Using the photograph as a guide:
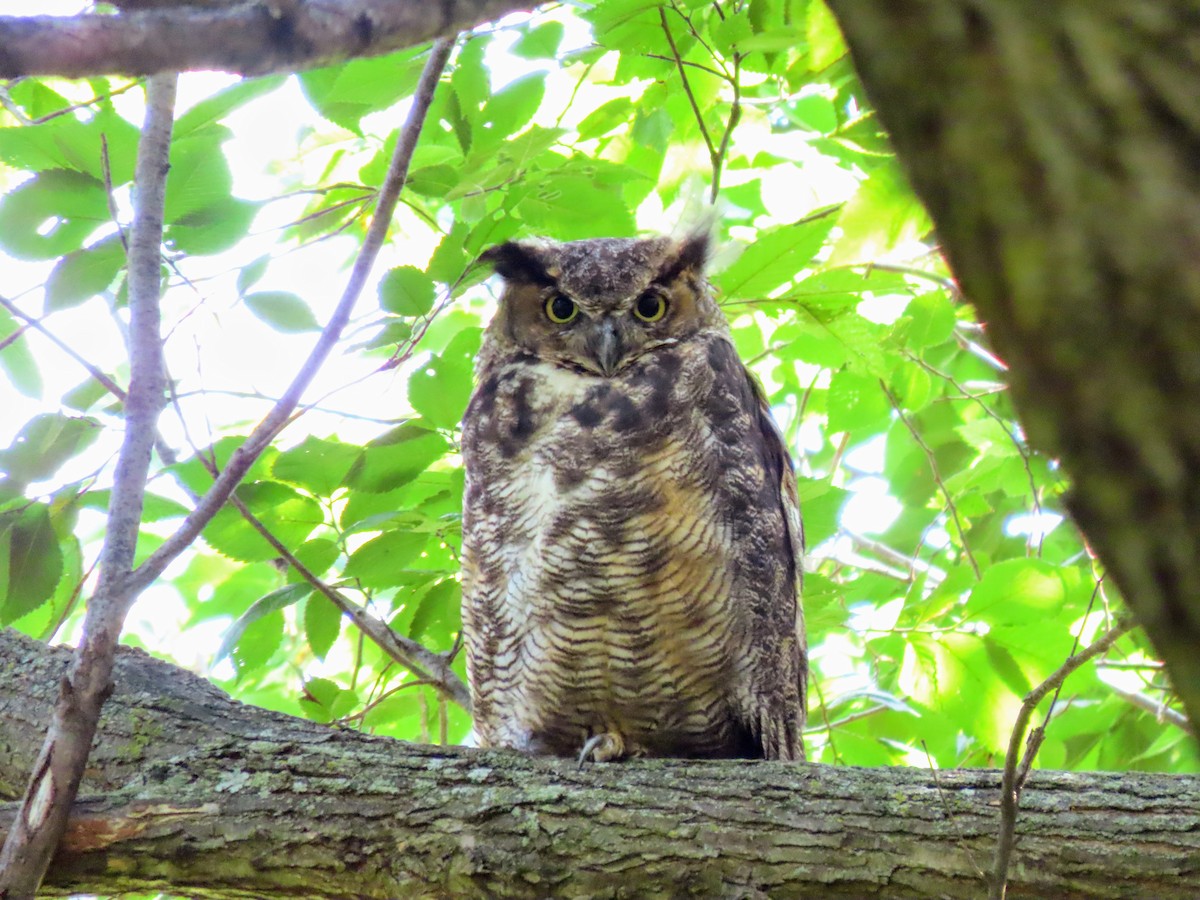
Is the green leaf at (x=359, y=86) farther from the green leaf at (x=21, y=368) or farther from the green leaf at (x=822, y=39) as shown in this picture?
the green leaf at (x=822, y=39)

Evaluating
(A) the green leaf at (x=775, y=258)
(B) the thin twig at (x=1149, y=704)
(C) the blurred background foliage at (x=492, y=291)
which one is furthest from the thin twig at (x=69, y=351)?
(B) the thin twig at (x=1149, y=704)

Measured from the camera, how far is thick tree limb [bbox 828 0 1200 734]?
19.2 inches

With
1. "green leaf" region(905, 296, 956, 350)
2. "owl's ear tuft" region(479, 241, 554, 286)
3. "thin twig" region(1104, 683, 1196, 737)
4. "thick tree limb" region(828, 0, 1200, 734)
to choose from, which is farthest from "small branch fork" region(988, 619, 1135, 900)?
"thin twig" region(1104, 683, 1196, 737)

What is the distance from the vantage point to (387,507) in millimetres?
2586

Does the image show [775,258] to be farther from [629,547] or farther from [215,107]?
[215,107]

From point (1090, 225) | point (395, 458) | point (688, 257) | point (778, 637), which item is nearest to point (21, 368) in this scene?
point (395, 458)

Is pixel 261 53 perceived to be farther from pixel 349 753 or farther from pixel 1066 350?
Result: pixel 349 753

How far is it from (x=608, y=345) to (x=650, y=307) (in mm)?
200

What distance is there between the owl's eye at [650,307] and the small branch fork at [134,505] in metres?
1.08

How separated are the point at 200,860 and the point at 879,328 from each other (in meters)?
1.84

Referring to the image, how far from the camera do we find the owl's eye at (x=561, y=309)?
117 inches

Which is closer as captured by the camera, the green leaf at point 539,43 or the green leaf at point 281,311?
the green leaf at point 281,311

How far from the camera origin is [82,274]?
2248 millimetres

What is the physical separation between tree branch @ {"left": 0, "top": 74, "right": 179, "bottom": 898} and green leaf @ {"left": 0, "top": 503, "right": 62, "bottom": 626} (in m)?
0.36
